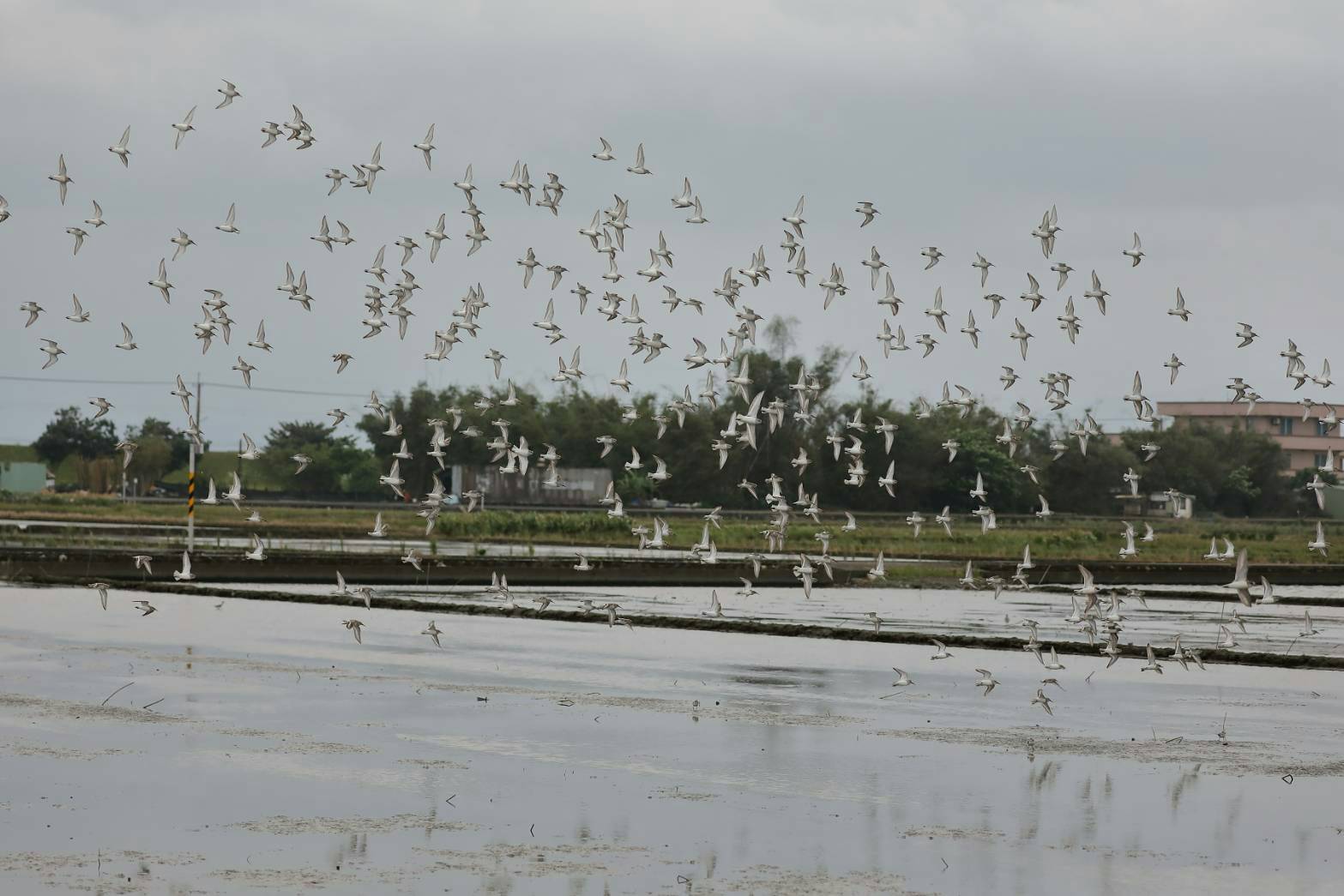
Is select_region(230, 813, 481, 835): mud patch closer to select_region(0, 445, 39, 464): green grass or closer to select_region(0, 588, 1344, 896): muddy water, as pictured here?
select_region(0, 588, 1344, 896): muddy water

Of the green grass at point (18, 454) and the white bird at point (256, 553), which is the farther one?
the green grass at point (18, 454)

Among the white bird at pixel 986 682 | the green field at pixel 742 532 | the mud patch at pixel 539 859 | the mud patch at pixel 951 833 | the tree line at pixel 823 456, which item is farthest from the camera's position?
the tree line at pixel 823 456

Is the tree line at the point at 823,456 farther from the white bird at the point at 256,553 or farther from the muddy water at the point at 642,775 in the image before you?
the muddy water at the point at 642,775

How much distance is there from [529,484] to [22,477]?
41.8 meters

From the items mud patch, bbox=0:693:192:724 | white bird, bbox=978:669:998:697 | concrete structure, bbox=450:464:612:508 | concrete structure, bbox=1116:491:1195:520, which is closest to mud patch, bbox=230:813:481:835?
mud patch, bbox=0:693:192:724

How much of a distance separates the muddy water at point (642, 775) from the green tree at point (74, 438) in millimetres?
143861

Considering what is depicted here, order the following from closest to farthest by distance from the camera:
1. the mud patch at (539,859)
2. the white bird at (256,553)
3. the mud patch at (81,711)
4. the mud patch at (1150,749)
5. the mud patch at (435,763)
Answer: the mud patch at (539,859)
the mud patch at (435,763)
the mud patch at (1150,749)
the mud patch at (81,711)
the white bird at (256,553)

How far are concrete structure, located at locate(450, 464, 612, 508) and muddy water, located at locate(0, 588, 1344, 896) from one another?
90.1 m

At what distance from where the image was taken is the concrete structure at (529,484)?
120 metres

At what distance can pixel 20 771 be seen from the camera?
17.2m

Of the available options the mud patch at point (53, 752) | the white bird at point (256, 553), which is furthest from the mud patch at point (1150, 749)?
the white bird at point (256, 553)

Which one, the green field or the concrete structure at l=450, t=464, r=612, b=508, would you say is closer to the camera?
the green field

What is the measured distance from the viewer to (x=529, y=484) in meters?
124

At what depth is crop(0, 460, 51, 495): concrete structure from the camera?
13488 cm
